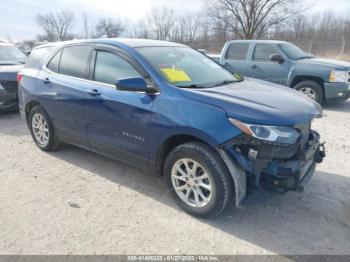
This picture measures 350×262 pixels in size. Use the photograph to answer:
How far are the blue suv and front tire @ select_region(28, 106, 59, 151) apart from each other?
0.27m

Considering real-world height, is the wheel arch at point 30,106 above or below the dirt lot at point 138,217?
above

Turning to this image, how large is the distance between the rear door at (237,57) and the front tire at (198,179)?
633 centimetres

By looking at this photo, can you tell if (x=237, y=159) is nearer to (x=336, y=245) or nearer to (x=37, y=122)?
(x=336, y=245)

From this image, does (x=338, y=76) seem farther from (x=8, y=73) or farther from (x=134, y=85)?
(x=8, y=73)

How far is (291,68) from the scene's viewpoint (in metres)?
8.16

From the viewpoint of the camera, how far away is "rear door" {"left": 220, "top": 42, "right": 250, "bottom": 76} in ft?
29.5

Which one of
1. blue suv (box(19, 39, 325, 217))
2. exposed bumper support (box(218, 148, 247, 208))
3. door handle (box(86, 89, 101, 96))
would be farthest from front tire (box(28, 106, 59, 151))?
exposed bumper support (box(218, 148, 247, 208))

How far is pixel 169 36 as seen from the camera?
175 ft

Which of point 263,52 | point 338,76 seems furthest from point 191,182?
point 263,52

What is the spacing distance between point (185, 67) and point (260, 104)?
115 cm

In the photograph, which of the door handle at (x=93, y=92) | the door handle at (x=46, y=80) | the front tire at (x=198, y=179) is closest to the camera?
the front tire at (x=198, y=179)

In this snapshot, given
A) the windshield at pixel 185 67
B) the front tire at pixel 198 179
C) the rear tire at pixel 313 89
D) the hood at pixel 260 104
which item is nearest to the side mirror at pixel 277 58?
the rear tire at pixel 313 89

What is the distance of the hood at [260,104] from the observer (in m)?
2.79

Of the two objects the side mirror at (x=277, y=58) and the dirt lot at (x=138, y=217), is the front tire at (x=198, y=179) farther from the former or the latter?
the side mirror at (x=277, y=58)
